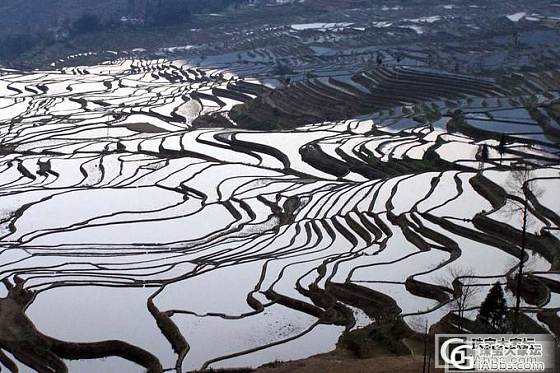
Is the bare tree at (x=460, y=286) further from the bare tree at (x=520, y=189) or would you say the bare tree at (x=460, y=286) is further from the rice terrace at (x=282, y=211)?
the bare tree at (x=520, y=189)

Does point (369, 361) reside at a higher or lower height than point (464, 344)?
lower

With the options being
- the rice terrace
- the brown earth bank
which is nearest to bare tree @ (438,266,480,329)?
the rice terrace

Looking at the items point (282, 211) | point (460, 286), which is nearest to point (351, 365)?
point (460, 286)

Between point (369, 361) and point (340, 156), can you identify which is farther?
point (340, 156)

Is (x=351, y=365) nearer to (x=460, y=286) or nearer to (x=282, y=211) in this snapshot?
(x=460, y=286)

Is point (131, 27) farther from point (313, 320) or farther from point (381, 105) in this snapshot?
point (313, 320)

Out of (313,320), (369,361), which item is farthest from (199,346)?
(369,361)

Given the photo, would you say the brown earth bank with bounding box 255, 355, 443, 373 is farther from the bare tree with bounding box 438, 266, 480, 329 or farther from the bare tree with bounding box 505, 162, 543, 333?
the bare tree with bounding box 505, 162, 543, 333
